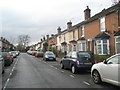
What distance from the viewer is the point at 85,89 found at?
7.29 metres

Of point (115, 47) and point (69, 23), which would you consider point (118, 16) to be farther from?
point (69, 23)

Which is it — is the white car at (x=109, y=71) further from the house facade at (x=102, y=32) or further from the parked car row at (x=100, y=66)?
the house facade at (x=102, y=32)

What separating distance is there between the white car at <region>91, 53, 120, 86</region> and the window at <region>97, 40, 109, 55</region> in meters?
12.6

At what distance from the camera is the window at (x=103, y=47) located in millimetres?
20867

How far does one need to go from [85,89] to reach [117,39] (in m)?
12.9

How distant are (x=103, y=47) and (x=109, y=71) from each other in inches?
570

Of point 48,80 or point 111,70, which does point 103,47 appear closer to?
point 48,80

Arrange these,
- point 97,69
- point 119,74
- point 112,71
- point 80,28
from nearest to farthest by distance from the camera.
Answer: point 119,74 < point 112,71 < point 97,69 < point 80,28

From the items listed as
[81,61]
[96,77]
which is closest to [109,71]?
[96,77]

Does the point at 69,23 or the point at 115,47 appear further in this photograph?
the point at 69,23

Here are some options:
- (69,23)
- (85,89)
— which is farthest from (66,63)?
(69,23)

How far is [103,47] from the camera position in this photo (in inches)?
852

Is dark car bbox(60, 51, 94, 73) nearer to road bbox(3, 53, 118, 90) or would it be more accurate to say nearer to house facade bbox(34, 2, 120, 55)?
road bbox(3, 53, 118, 90)

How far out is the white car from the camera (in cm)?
707
